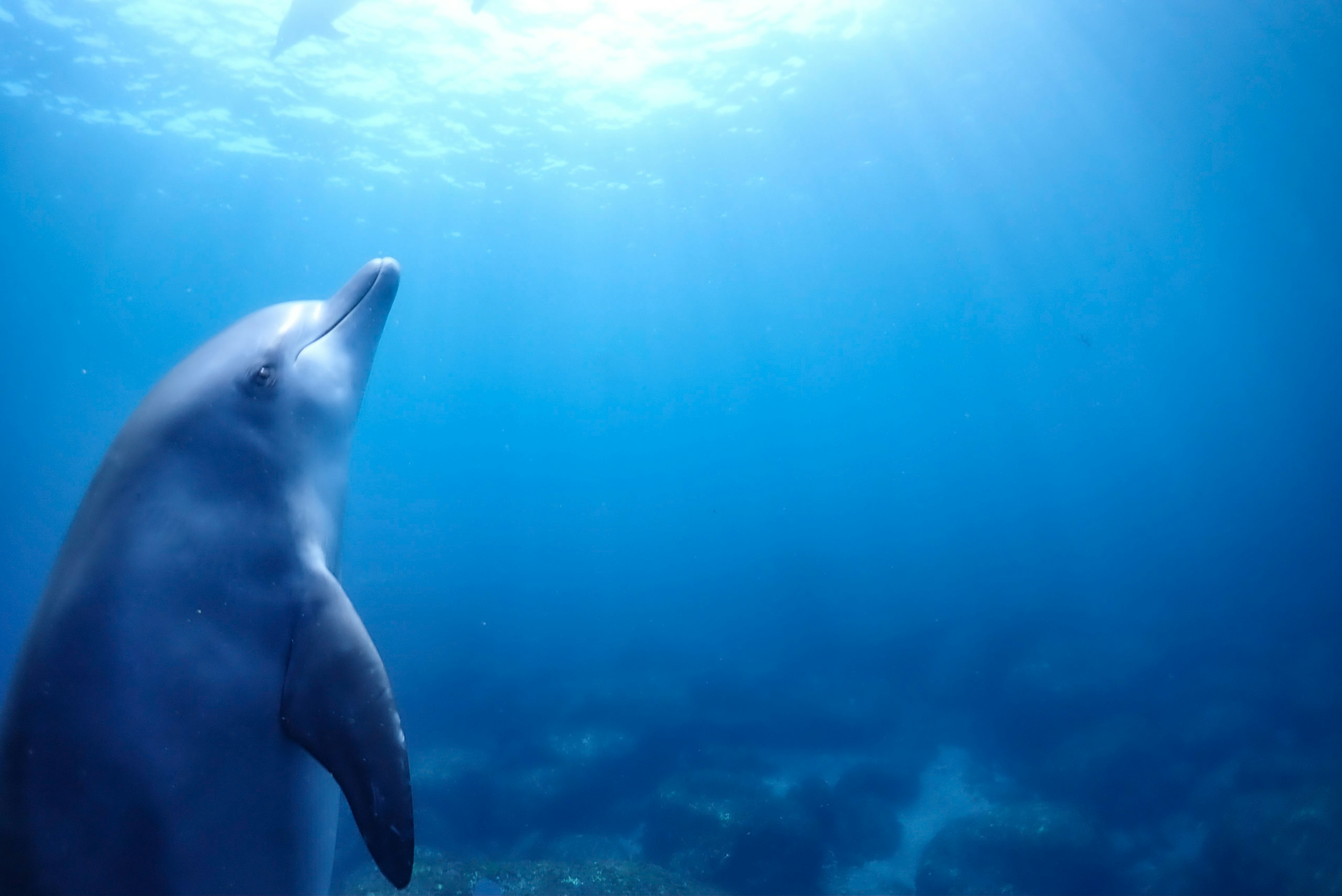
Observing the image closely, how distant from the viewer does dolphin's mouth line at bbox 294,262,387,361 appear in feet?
7.55

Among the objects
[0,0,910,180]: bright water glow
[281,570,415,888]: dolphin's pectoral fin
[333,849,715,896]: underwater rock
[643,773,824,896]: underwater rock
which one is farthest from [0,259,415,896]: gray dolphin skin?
[0,0,910,180]: bright water glow

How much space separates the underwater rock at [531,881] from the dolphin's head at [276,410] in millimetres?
8539

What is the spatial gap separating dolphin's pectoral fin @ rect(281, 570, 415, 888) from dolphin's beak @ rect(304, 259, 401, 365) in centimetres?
100

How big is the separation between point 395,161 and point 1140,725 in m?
31.0

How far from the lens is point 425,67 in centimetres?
2091

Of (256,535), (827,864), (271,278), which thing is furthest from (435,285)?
(256,535)

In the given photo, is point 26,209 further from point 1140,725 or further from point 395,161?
point 1140,725

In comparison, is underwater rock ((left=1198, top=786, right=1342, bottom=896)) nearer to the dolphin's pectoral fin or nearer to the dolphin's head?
the dolphin's pectoral fin

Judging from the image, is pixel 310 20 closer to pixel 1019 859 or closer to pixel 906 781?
pixel 906 781

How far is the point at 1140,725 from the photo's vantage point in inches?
629

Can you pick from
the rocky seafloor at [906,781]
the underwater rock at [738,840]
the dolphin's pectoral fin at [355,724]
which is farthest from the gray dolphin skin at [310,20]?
the underwater rock at [738,840]

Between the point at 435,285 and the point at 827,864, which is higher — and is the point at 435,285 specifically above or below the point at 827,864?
above

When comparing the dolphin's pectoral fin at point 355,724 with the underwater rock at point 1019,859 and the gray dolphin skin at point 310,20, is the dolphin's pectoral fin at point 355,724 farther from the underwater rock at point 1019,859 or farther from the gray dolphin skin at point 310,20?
the gray dolphin skin at point 310,20

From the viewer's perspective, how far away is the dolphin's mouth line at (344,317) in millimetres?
2301
